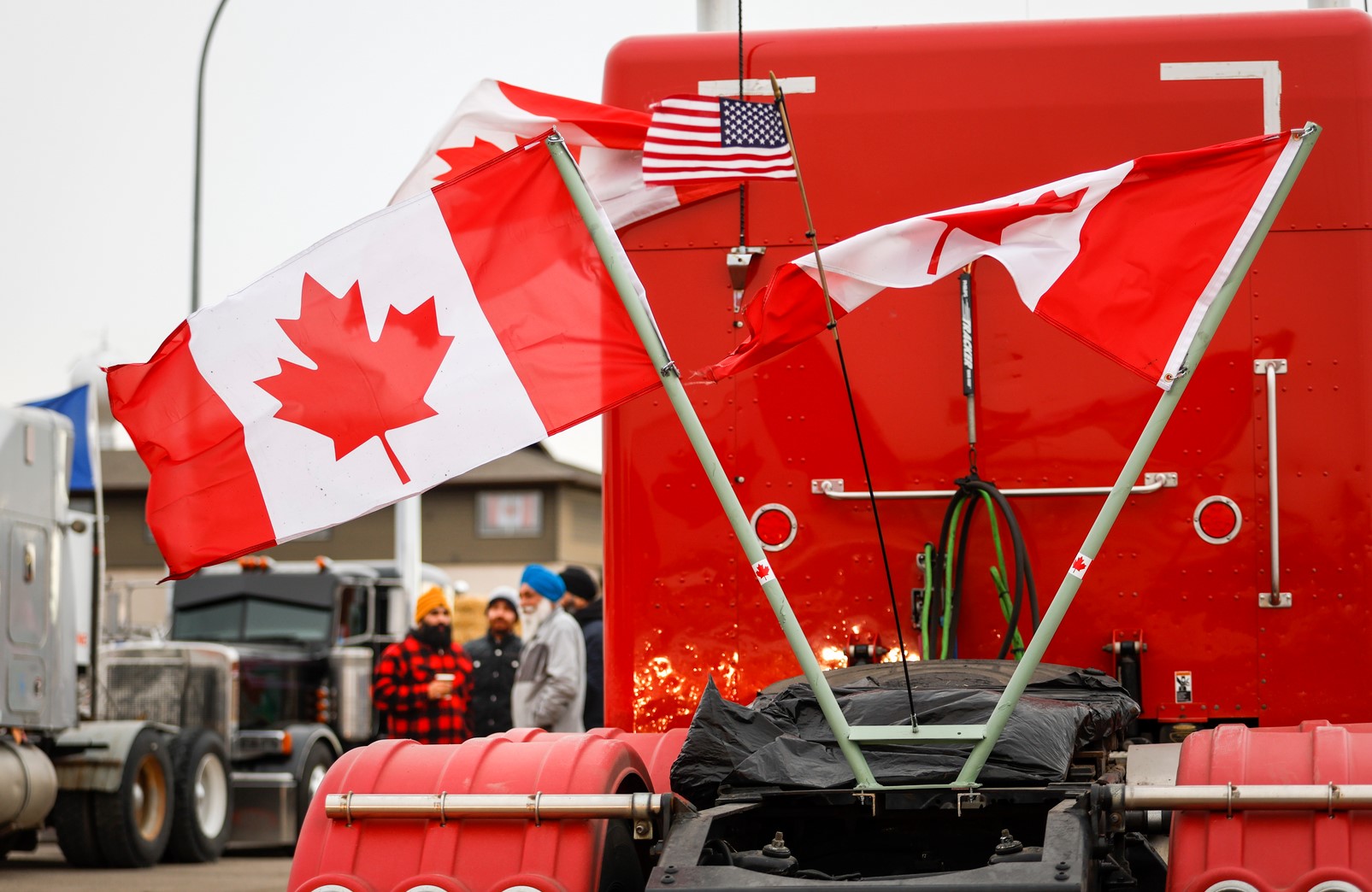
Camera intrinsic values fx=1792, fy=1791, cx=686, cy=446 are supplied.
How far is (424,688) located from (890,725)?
27.7 feet

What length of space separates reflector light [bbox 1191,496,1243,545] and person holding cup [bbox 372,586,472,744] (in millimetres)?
7531

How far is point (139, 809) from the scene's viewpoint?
14656mm

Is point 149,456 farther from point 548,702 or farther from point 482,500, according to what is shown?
point 482,500

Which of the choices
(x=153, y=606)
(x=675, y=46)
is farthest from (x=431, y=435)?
(x=153, y=606)

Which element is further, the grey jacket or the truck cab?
the truck cab

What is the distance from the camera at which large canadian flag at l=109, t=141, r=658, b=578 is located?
14.9 ft

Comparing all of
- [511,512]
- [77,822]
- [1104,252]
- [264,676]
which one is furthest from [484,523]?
[1104,252]

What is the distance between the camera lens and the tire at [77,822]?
14.0 meters

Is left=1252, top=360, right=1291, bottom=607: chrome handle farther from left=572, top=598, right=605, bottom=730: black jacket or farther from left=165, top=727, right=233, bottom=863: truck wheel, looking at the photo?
left=165, top=727, right=233, bottom=863: truck wheel

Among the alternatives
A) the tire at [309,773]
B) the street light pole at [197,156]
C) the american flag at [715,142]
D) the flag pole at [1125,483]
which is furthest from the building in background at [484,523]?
the flag pole at [1125,483]

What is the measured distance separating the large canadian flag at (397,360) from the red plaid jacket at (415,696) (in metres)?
7.91

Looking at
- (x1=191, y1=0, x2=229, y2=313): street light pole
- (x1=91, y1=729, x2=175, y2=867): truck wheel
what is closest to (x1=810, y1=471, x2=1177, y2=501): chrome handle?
(x1=91, y1=729, x2=175, y2=867): truck wheel

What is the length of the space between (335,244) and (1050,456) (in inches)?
97.2

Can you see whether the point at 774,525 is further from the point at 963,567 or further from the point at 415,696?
the point at 415,696
